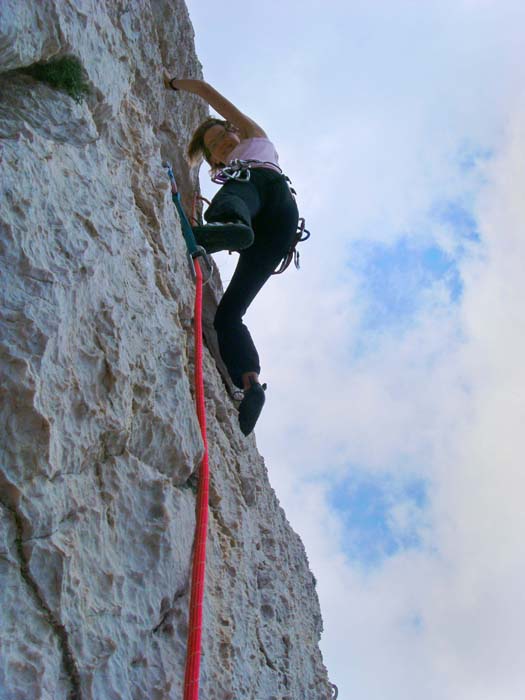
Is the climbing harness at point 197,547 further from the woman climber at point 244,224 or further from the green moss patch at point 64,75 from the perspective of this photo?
the green moss patch at point 64,75

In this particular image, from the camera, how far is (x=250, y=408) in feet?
13.4

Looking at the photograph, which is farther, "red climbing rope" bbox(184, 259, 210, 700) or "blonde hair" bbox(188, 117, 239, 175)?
"blonde hair" bbox(188, 117, 239, 175)

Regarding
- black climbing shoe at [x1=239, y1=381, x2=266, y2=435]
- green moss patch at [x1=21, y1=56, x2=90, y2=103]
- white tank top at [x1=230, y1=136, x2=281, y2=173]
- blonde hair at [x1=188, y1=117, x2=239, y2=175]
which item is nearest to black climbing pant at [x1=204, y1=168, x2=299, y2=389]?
white tank top at [x1=230, y1=136, x2=281, y2=173]

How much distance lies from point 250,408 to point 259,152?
5.12 feet

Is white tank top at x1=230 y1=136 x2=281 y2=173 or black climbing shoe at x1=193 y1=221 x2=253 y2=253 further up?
white tank top at x1=230 y1=136 x2=281 y2=173

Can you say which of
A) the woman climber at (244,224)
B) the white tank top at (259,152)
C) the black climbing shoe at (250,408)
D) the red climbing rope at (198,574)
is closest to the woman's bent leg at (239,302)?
the woman climber at (244,224)

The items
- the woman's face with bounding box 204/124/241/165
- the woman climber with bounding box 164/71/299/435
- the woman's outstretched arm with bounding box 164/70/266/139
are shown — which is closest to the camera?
the woman climber with bounding box 164/71/299/435

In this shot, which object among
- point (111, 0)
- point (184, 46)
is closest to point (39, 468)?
point (111, 0)

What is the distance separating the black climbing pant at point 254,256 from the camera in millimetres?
4348

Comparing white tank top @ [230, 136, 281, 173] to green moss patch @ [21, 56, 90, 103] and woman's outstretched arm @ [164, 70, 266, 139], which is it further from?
green moss patch @ [21, 56, 90, 103]

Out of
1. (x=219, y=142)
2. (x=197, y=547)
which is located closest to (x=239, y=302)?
(x=219, y=142)

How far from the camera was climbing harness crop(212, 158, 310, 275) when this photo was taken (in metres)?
4.29

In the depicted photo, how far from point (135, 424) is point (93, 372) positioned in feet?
1.10

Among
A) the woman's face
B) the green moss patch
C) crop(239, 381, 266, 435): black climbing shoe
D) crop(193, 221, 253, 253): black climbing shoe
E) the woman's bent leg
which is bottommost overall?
crop(239, 381, 266, 435): black climbing shoe
